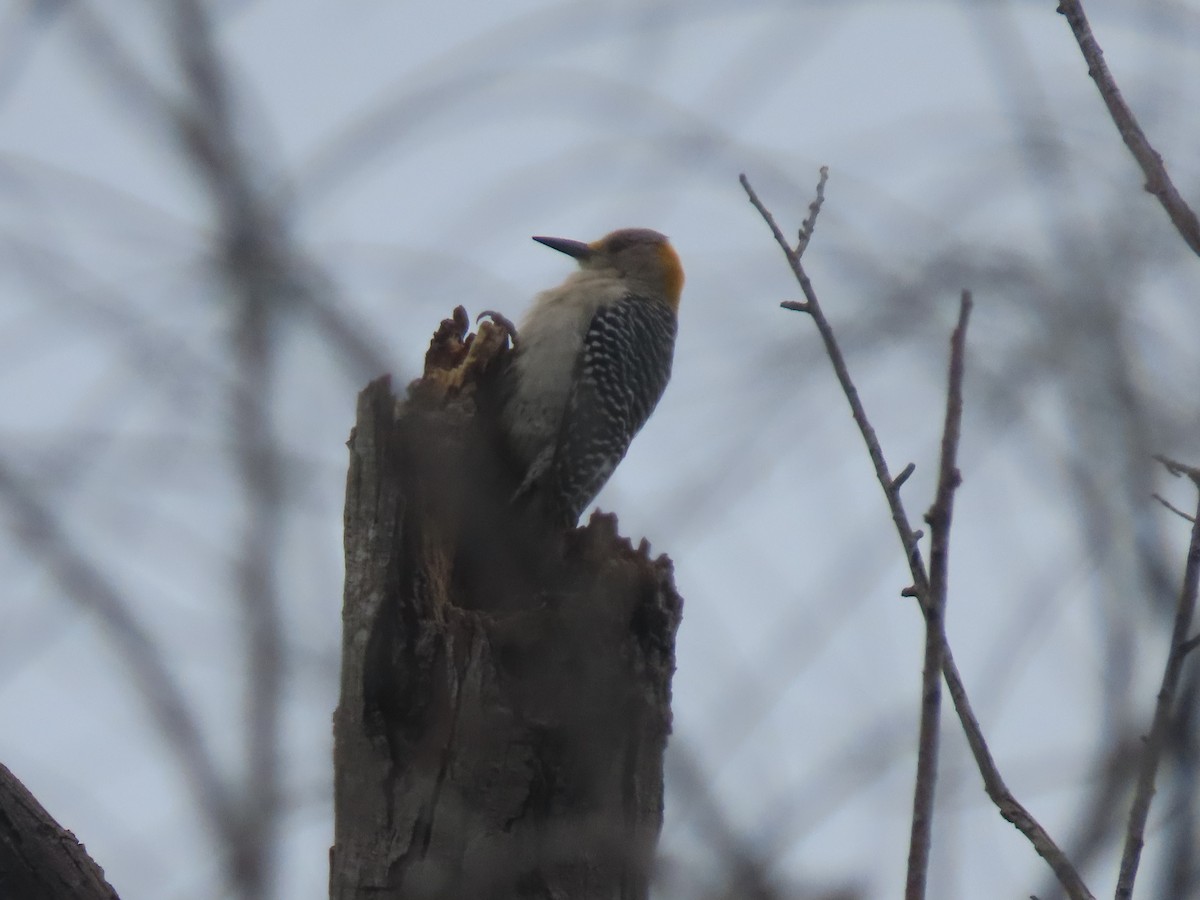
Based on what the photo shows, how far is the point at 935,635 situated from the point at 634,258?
508 centimetres

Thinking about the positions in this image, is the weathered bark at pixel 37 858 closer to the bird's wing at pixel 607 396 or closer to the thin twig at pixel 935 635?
the thin twig at pixel 935 635

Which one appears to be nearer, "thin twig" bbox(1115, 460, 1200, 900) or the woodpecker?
"thin twig" bbox(1115, 460, 1200, 900)

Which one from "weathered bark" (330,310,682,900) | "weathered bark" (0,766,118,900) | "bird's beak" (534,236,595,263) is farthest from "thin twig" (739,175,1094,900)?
"bird's beak" (534,236,595,263)

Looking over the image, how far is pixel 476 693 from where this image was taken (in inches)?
131

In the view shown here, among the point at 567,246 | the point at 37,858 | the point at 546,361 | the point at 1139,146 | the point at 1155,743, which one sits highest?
the point at 567,246

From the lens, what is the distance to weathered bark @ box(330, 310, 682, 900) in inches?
125

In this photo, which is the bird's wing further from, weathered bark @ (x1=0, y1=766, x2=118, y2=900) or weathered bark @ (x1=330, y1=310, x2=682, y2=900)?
weathered bark @ (x1=0, y1=766, x2=118, y2=900)

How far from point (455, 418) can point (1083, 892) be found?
2656 mm

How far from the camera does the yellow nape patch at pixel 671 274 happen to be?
23.0ft

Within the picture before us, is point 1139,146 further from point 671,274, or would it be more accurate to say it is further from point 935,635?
point 671,274

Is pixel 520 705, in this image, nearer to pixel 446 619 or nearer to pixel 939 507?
pixel 446 619

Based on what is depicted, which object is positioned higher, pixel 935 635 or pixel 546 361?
pixel 546 361

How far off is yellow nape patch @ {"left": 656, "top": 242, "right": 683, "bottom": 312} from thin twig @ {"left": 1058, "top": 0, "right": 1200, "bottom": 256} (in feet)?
15.3

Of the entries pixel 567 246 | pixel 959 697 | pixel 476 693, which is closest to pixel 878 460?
pixel 959 697
